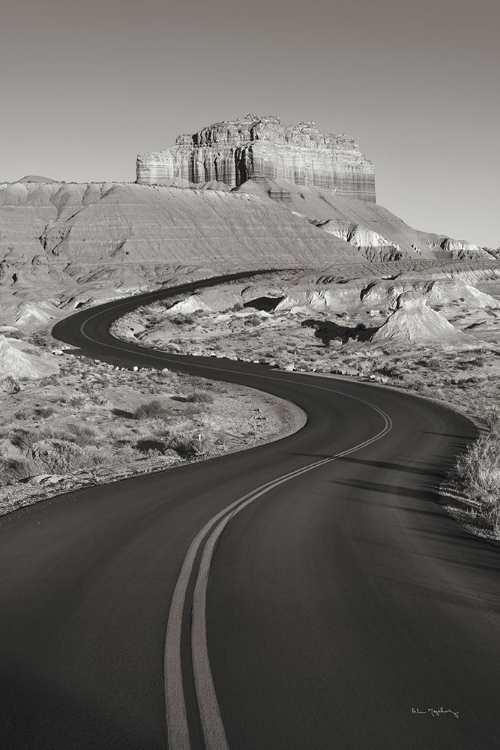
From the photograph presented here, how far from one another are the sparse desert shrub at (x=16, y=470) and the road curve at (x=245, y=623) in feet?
13.8

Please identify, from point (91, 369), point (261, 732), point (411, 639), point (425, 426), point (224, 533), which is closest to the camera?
point (261, 732)

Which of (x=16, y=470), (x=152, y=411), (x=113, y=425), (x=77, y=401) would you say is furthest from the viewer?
(x=77, y=401)

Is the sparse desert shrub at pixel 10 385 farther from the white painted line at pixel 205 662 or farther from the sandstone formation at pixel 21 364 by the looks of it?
the white painted line at pixel 205 662

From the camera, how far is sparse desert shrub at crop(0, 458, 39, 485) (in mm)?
16516

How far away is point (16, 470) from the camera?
17500mm

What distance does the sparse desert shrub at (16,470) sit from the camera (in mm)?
16516

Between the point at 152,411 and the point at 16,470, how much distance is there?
10.9 meters

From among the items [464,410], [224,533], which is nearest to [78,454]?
[224,533]

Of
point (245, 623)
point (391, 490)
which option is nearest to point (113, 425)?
point (391, 490)

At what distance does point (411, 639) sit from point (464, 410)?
26238 mm

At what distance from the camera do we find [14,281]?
319ft

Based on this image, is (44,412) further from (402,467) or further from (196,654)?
(196,654)

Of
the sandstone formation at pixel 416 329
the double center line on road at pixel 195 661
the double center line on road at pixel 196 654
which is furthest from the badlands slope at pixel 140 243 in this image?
the double center line on road at pixel 195 661

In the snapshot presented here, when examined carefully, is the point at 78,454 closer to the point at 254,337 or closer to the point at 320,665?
the point at 320,665
